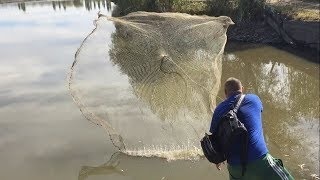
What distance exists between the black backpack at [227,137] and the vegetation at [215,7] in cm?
1667

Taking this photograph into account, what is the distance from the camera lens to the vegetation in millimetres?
20969

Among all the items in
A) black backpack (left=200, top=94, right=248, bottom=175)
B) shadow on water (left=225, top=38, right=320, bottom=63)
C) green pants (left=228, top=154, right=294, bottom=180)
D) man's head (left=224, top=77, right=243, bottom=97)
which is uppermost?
man's head (left=224, top=77, right=243, bottom=97)

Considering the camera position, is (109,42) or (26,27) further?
(26,27)

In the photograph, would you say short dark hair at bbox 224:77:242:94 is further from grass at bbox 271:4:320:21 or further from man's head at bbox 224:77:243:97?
grass at bbox 271:4:320:21

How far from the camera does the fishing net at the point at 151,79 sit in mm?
7707

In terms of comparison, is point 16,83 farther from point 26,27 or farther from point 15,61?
point 26,27

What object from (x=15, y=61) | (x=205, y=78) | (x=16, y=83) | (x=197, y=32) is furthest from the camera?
(x=15, y=61)

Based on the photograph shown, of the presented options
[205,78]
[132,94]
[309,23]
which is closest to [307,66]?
[309,23]

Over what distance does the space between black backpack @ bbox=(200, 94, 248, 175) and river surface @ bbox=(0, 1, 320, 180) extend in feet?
8.22

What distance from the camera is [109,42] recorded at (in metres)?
9.89

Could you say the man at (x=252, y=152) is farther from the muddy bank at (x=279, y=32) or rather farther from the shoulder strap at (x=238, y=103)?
the muddy bank at (x=279, y=32)

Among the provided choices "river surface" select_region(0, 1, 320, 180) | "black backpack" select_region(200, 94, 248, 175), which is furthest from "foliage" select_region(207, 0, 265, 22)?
"black backpack" select_region(200, 94, 248, 175)

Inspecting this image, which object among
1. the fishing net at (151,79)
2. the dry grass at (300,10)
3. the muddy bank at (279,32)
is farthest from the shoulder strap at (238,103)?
the dry grass at (300,10)

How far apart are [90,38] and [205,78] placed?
7.43 feet
